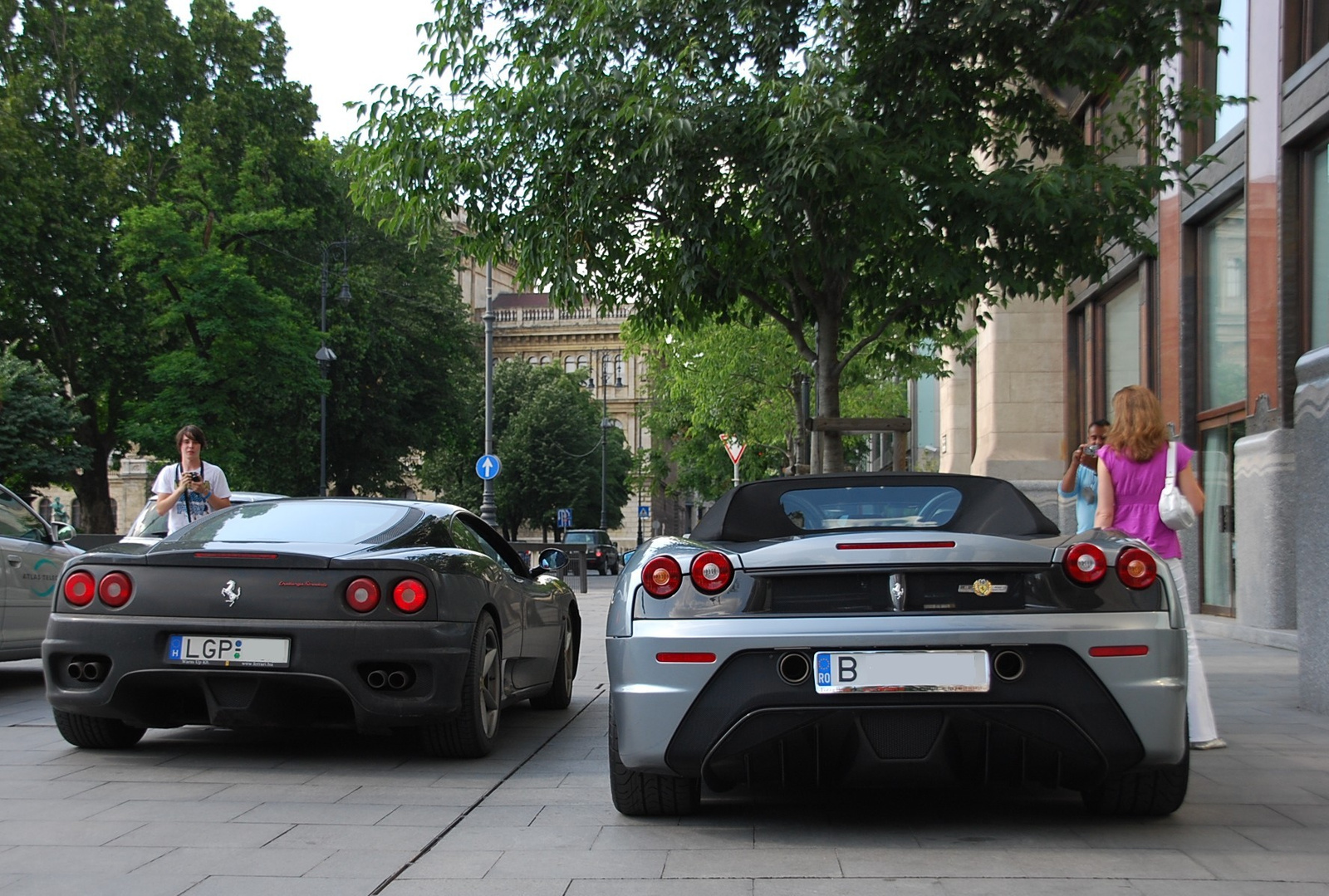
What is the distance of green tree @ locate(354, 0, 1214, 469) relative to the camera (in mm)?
11055

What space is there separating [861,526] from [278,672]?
8.32 ft

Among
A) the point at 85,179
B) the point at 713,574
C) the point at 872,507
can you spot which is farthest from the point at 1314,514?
the point at 85,179

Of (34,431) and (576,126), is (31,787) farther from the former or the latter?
(34,431)

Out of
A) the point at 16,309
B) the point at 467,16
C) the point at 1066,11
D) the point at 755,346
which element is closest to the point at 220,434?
the point at 16,309

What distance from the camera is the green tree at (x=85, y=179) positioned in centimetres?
3400

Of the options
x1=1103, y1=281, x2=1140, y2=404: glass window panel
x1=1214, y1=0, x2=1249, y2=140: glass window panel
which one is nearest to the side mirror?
x1=1214, y1=0, x2=1249, y2=140: glass window panel

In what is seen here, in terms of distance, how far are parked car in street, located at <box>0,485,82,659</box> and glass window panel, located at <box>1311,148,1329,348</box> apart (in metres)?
10.6

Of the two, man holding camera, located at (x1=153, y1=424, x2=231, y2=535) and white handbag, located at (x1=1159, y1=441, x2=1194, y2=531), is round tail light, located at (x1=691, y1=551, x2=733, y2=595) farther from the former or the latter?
man holding camera, located at (x1=153, y1=424, x2=231, y2=535)

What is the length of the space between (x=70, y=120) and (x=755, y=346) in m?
19.0

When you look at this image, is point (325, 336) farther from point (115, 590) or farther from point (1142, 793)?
point (1142, 793)

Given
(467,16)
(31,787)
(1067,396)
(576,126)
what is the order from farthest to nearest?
1. (1067,396)
2. (467,16)
3. (576,126)
4. (31,787)

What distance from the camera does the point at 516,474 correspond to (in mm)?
75625

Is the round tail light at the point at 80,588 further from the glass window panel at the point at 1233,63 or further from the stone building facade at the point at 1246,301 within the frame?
the glass window panel at the point at 1233,63

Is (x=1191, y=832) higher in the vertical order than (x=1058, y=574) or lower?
lower
